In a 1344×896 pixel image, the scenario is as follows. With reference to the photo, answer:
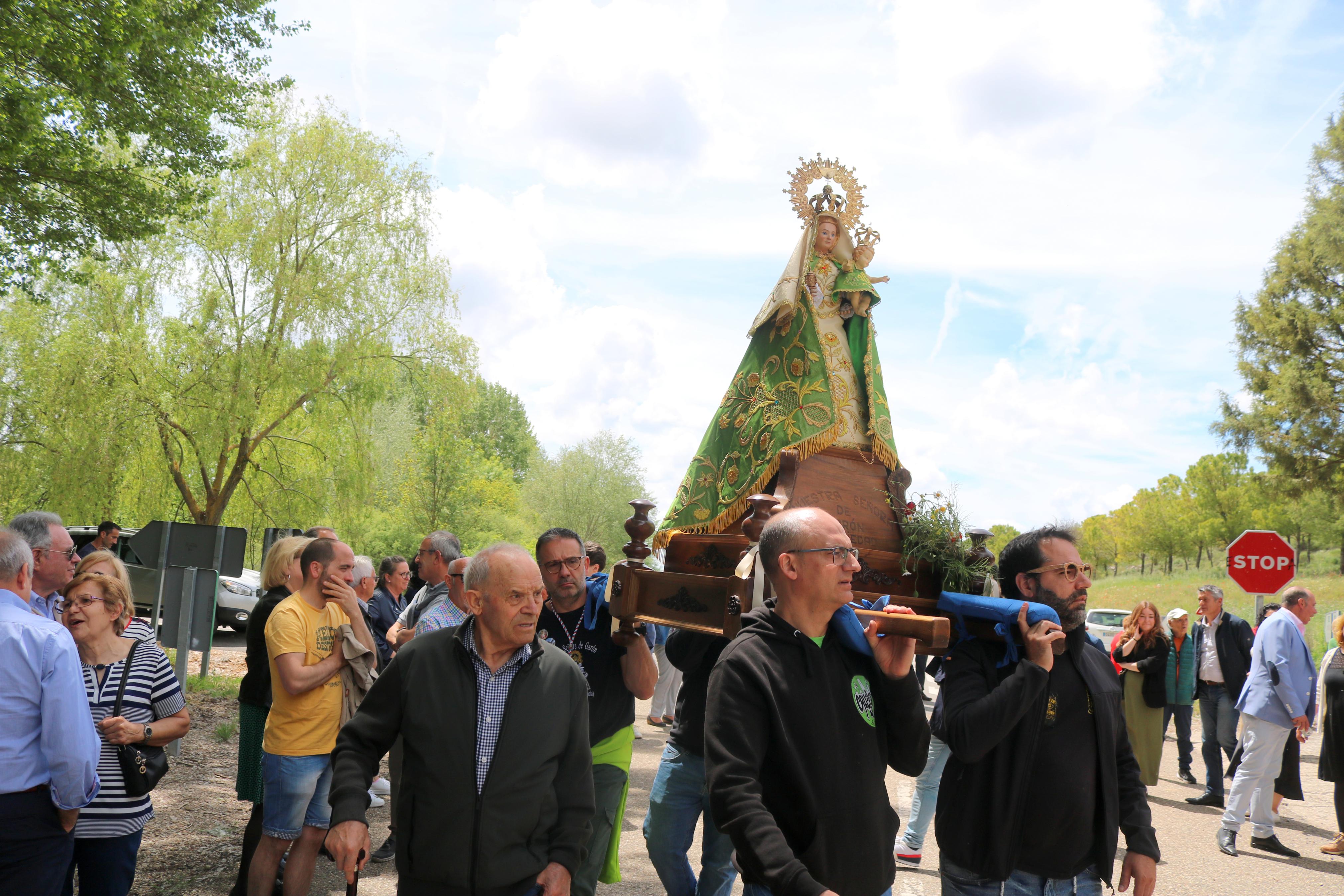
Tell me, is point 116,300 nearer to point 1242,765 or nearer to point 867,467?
point 867,467

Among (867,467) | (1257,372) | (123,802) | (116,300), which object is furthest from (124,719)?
(1257,372)

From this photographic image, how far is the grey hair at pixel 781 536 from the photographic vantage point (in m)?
2.81

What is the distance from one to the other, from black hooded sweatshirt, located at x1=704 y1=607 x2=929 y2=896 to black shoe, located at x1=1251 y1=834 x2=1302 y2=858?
6718mm

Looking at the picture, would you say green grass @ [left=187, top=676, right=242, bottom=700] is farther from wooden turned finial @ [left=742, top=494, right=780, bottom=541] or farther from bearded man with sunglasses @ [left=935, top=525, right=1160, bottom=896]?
bearded man with sunglasses @ [left=935, top=525, right=1160, bottom=896]

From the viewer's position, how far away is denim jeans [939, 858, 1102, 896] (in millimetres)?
3271

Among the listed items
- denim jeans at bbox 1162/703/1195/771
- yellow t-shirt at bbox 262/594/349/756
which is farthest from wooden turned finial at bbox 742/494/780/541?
denim jeans at bbox 1162/703/1195/771

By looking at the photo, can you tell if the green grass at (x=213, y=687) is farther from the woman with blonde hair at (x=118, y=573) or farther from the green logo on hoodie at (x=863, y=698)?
the green logo on hoodie at (x=863, y=698)

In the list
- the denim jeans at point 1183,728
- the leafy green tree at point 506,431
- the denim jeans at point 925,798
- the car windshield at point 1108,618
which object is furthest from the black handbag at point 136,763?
the leafy green tree at point 506,431

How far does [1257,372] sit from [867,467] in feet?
94.5

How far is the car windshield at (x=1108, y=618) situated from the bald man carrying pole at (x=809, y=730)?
2248cm

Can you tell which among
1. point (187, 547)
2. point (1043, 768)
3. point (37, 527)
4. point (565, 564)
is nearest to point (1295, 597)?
point (1043, 768)

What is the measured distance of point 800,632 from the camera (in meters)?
2.79

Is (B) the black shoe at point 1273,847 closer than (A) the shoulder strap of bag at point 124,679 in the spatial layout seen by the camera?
No

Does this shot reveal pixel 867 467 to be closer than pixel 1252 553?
Yes
